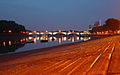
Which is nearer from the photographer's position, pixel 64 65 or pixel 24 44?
pixel 64 65

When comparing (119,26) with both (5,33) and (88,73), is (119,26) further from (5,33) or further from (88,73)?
(88,73)

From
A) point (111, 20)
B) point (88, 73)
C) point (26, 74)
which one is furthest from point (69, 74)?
point (111, 20)

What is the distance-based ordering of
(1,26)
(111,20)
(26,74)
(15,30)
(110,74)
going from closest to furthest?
(110,74), (26,74), (111,20), (1,26), (15,30)

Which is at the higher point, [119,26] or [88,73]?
[119,26]

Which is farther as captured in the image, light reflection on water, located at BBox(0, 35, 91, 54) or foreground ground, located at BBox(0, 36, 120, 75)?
light reflection on water, located at BBox(0, 35, 91, 54)

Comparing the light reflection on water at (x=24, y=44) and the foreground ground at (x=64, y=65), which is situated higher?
the foreground ground at (x=64, y=65)

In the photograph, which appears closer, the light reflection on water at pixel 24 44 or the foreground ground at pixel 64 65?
the foreground ground at pixel 64 65

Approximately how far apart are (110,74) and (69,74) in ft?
8.20

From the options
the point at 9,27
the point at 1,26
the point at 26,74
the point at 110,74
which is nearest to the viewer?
the point at 110,74

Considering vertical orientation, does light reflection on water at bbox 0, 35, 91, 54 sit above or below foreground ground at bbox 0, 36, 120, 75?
below

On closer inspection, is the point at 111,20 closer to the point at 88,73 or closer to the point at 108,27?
the point at 108,27

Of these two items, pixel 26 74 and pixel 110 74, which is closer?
pixel 110 74

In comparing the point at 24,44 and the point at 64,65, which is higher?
the point at 64,65

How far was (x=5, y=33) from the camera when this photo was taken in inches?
5650
